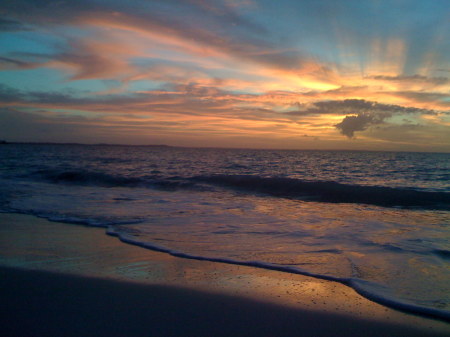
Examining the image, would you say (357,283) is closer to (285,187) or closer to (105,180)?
(285,187)

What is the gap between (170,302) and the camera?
3.90m

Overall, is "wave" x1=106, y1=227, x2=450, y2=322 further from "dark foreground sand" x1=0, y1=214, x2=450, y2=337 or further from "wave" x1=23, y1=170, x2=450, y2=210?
"wave" x1=23, y1=170, x2=450, y2=210

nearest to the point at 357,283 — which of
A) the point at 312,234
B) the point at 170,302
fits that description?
the point at 170,302

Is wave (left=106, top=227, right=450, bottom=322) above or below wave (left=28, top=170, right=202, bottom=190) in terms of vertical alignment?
above

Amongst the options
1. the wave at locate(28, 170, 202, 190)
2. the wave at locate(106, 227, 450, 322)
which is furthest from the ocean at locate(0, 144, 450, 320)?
the wave at locate(28, 170, 202, 190)

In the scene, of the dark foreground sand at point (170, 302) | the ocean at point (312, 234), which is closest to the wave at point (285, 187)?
the ocean at point (312, 234)

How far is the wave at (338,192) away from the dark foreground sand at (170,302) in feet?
34.4

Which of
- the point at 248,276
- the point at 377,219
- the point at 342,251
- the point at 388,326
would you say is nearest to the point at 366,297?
the point at 388,326

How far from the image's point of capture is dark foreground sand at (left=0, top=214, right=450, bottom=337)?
332cm

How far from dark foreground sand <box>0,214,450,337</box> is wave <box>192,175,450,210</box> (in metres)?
10.5

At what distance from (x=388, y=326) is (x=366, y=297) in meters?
0.68

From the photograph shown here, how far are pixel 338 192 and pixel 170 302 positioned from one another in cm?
1420

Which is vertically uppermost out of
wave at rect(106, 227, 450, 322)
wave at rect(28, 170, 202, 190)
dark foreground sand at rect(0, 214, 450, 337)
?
wave at rect(106, 227, 450, 322)

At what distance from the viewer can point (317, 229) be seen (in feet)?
25.9
